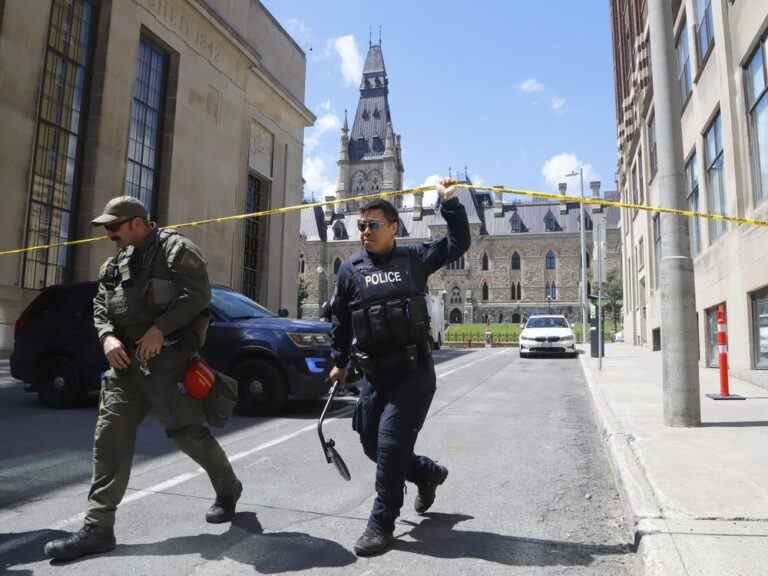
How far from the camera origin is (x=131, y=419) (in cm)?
334

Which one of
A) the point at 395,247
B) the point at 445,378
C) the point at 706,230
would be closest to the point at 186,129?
the point at 445,378

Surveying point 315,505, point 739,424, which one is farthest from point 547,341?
point 315,505

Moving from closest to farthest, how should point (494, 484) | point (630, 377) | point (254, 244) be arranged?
point (494, 484) → point (630, 377) → point (254, 244)

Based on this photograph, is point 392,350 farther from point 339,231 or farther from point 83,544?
point 339,231

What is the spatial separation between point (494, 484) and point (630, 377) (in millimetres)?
8279

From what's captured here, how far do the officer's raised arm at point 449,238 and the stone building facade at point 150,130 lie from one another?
672 inches

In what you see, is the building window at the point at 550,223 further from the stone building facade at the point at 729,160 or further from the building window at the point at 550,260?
the stone building facade at the point at 729,160

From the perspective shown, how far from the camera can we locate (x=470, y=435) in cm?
657

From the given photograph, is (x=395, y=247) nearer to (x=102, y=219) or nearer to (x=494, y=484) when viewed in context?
(x=102, y=219)

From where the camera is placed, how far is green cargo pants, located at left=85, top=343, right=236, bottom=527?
3234 millimetres

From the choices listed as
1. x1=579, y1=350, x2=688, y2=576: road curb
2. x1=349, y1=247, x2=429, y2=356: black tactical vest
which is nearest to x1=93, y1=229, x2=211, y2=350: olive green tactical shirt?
x1=349, y1=247, x2=429, y2=356: black tactical vest

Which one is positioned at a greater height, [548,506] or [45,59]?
[45,59]

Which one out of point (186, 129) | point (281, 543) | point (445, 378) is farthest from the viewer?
point (186, 129)

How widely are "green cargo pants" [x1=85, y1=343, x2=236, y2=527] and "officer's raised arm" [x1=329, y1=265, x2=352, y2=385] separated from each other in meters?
0.85
